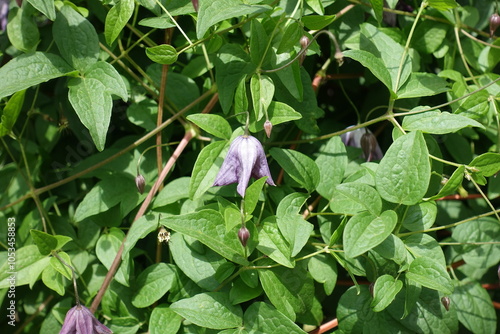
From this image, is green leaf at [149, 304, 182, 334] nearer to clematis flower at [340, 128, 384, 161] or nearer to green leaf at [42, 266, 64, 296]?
green leaf at [42, 266, 64, 296]

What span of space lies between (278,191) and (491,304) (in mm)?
493

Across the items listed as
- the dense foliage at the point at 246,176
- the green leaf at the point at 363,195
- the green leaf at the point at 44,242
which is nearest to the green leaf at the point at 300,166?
the dense foliage at the point at 246,176

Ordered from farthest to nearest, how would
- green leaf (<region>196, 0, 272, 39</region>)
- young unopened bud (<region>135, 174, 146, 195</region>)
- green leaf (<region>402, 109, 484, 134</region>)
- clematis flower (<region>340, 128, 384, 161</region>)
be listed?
clematis flower (<region>340, 128, 384, 161</region>), young unopened bud (<region>135, 174, 146, 195</region>), green leaf (<region>402, 109, 484, 134</region>), green leaf (<region>196, 0, 272, 39</region>)

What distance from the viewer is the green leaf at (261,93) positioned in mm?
959

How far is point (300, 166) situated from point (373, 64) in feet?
0.72

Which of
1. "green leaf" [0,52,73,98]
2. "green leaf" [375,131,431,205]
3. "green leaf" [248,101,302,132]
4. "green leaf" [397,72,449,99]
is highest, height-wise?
"green leaf" [0,52,73,98]

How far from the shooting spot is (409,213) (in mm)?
979

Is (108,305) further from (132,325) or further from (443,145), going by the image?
(443,145)

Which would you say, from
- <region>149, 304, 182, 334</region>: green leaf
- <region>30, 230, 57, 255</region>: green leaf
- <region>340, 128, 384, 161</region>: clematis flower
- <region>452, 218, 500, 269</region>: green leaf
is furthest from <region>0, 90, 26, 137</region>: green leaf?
<region>452, 218, 500, 269</region>: green leaf

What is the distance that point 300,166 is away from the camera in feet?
3.28

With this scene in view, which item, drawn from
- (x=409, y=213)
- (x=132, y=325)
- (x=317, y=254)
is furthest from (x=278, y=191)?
(x=132, y=325)

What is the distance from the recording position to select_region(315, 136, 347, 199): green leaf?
1.03 m

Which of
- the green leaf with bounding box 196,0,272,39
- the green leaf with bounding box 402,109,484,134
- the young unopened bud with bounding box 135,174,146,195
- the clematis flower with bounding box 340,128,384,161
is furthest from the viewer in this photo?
the clematis flower with bounding box 340,128,384,161

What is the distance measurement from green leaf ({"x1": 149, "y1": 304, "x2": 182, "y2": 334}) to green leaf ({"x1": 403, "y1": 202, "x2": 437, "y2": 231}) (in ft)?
1.42
